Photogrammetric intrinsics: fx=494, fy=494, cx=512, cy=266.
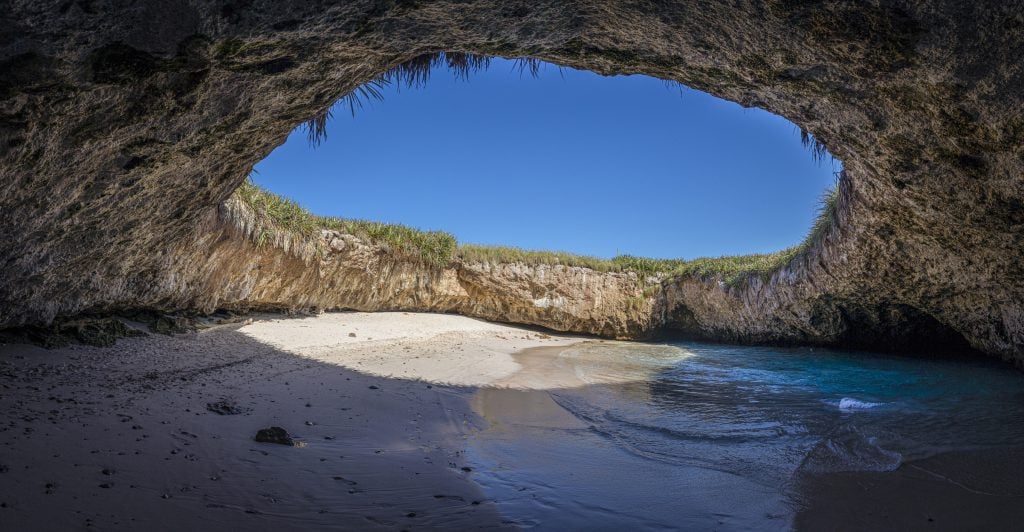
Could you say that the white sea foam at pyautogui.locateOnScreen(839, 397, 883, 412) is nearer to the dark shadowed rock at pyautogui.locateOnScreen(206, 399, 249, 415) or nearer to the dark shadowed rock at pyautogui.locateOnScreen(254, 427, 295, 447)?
the dark shadowed rock at pyautogui.locateOnScreen(254, 427, 295, 447)

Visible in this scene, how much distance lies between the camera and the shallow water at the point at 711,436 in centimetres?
272

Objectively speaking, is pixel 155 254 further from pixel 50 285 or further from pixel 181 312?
pixel 181 312

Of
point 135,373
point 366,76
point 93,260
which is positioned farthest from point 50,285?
point 366,76

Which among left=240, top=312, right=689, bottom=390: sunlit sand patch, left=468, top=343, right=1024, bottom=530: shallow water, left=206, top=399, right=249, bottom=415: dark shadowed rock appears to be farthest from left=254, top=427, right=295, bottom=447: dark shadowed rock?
left=240, top=312, right=689, bottom=390: sunlit sand patch

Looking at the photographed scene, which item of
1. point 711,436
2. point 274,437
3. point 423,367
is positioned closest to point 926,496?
point 711,436

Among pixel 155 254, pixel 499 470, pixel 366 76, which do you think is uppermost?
pixel 366 76

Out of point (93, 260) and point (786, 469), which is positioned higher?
point (93, 260)

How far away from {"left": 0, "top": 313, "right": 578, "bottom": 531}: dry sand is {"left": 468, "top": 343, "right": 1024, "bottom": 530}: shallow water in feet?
1.42

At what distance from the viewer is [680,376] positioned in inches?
291

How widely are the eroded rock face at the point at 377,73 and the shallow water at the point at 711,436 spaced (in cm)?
158

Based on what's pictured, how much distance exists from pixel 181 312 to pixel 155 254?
2277 millimetres

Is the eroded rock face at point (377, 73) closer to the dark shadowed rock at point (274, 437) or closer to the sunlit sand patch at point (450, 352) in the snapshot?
the dark shadowed rock at point (274, 437)

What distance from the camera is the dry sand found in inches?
86.0

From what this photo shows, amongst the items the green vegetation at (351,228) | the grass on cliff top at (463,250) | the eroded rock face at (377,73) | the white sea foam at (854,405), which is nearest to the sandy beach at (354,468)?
the eroded rock face at (377,73)
